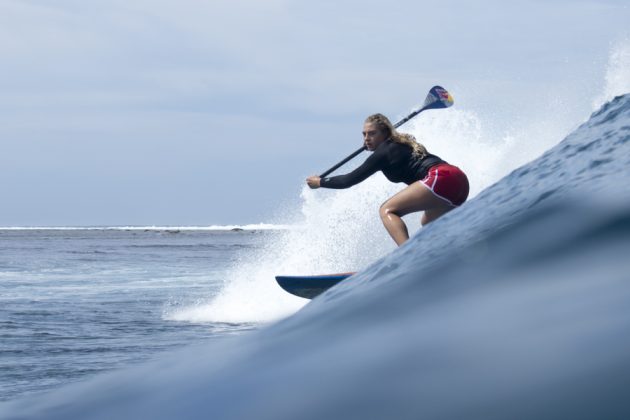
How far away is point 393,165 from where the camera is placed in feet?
22.8

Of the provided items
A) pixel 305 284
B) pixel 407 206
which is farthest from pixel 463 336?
pixel 305 284

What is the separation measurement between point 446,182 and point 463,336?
5645 millimetres

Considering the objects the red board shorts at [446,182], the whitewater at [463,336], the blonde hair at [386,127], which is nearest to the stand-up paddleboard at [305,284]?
the red board shorts at [446,182]

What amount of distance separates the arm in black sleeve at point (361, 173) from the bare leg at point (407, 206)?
31 cm

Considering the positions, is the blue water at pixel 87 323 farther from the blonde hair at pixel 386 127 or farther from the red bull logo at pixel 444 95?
the red bull logo at pixel 444 95

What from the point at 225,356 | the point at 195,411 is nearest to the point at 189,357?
the point at 225,356

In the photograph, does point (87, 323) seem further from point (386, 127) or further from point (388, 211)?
point (386, 127)

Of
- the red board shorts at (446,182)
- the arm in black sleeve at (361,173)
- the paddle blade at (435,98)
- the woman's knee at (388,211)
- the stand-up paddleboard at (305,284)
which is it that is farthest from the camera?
the paddle blade at (435,98)

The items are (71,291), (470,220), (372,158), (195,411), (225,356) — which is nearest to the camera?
(195,411)

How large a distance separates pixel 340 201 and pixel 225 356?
13841mm

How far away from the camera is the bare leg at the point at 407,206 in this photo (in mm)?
6953

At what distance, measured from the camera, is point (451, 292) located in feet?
5.32

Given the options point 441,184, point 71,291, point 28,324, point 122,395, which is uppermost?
point 71,291

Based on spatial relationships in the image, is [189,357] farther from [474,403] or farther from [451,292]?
[474,403]
